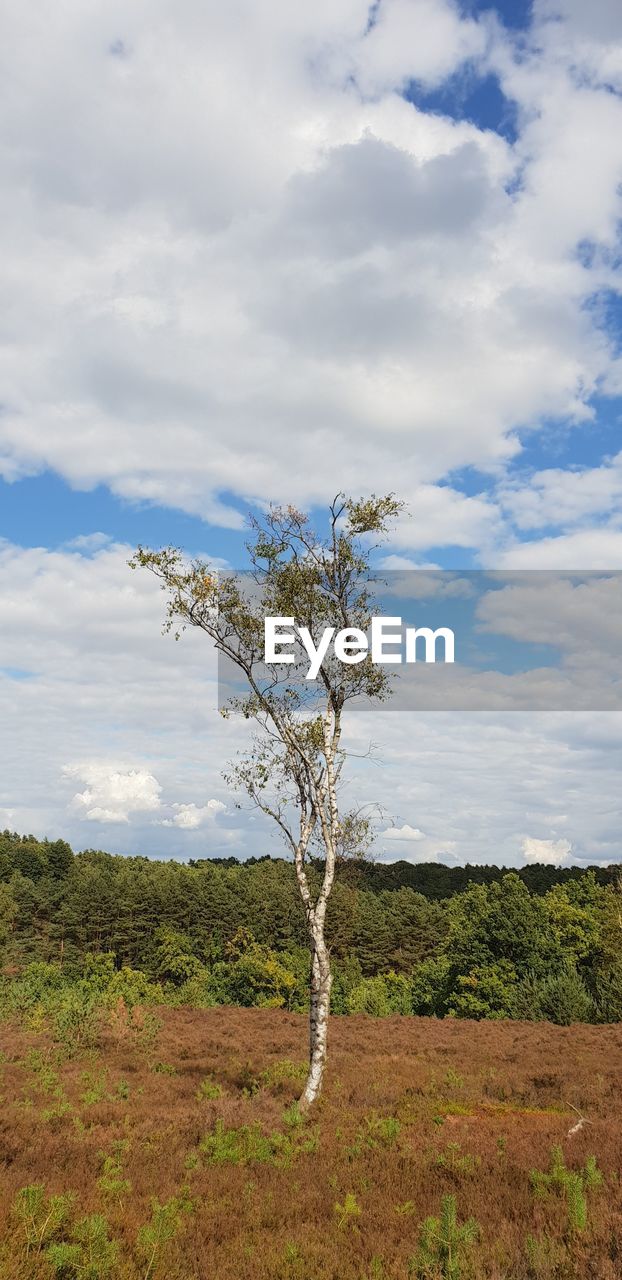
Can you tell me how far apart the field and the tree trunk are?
603mm

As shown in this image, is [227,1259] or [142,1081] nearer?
[227,1259]

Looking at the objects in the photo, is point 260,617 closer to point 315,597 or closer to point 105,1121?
point 315,597

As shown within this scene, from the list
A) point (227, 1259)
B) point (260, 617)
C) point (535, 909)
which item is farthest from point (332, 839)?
point (535, 909)

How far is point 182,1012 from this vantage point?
3694cm

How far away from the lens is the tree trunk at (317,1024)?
1819cm

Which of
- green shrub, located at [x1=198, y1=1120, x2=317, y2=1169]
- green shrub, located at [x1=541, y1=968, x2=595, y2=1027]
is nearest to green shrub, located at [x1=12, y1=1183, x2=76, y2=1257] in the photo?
green shrub, located at [x1=198, y1=1120, x2=317, y2=1169]

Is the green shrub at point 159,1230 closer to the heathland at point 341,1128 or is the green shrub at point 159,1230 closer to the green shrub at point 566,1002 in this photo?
the heathland at point 341,1128

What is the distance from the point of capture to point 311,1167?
41.4 ft

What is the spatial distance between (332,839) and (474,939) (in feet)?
87.8

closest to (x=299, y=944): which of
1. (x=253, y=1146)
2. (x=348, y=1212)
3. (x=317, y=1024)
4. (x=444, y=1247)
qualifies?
(x=317, y=1024)

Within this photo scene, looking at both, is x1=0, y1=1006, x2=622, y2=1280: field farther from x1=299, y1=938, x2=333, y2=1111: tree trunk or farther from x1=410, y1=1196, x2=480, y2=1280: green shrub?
x1=299, y1=938, x2=333, y2=1111: tree trunk

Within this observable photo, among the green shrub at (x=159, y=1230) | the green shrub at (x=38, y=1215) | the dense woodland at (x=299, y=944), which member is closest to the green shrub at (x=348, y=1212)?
the green shrub at (x=159, y=1230)

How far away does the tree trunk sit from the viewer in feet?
59.7

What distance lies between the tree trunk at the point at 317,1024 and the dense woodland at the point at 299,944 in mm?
19669
